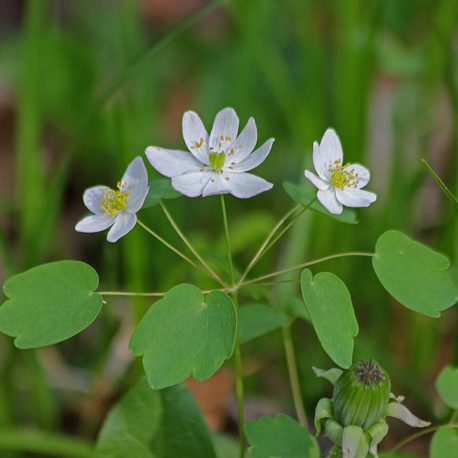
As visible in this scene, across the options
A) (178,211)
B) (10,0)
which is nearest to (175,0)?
(10,0)

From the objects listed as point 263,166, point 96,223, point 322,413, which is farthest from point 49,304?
point 263,166

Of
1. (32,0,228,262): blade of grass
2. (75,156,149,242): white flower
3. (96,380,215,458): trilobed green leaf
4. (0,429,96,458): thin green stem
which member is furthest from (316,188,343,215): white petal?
(0,429,96,458): thin green stem

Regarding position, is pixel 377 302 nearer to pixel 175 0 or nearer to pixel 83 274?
pixel 83 274

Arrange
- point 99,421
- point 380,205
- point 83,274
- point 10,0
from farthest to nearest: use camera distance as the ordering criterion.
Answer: point 10,0
point 380,205
point 99,421
point 83,274

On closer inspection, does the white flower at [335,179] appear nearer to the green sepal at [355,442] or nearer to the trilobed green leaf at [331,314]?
the trilobed green leaf at [331,314]

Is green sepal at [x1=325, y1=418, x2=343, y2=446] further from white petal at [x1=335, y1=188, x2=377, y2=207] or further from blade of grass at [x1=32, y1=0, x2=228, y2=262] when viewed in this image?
blade of grass at [x1=32, y1=0, x2=228, y2=262]

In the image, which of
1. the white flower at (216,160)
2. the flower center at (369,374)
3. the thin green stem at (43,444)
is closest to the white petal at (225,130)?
the white flower at (216,160)
